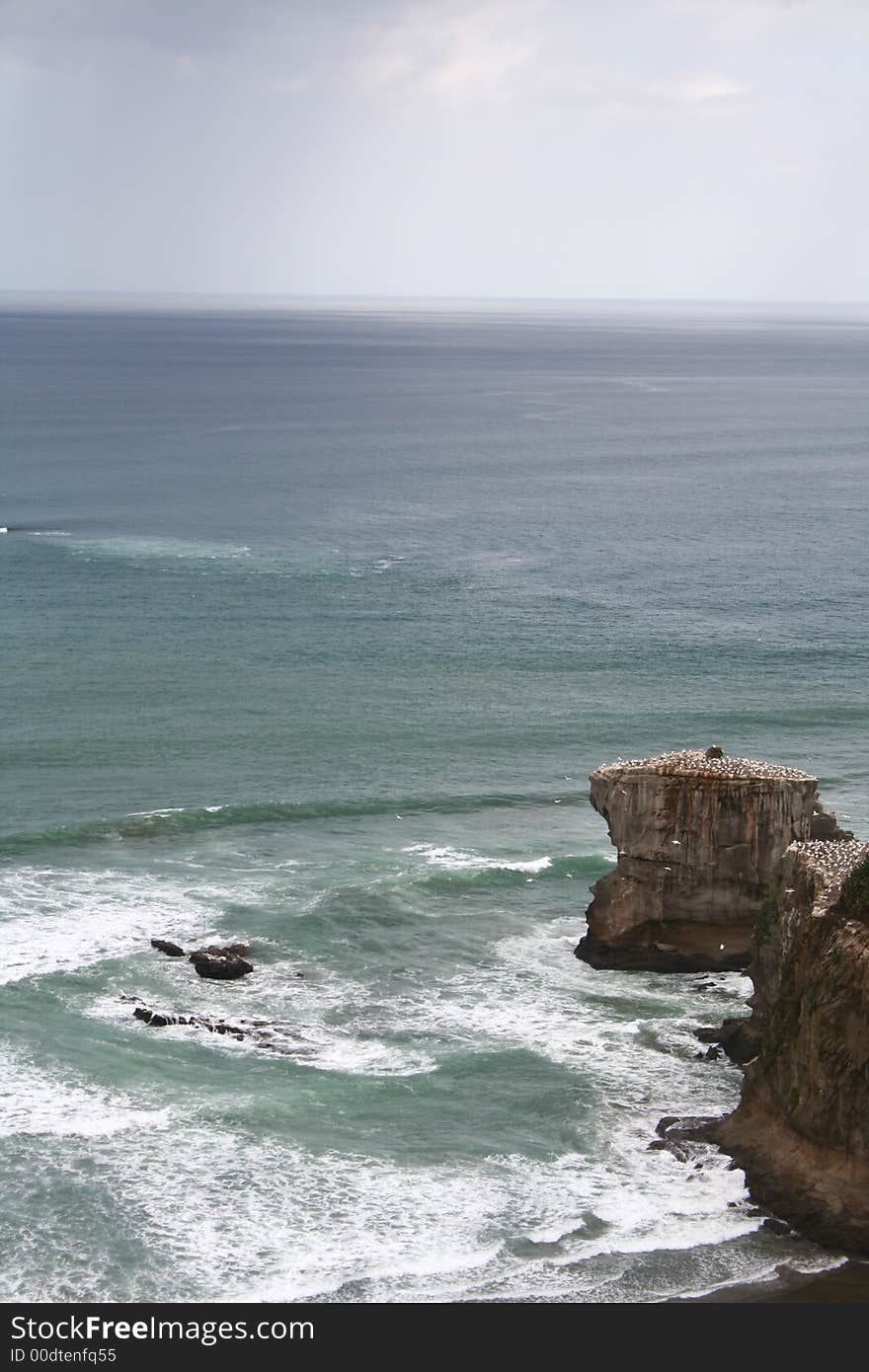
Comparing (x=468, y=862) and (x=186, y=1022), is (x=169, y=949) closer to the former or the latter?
(x=186, y=1022)

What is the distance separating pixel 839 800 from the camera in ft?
253

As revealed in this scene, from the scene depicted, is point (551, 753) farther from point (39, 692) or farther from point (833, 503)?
point (833, 503)

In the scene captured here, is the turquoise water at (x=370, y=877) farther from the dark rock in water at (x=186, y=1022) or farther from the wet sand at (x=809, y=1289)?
the wet sand at (x=809, y=1289)

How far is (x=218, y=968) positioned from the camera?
58.6m

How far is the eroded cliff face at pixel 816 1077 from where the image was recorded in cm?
4316

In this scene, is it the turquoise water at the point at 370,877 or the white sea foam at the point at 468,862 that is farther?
the white sea foam at the point at 468,862

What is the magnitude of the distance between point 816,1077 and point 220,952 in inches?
924

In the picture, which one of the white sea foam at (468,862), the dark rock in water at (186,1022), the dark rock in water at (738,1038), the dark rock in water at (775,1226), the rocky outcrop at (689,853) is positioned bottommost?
the dark rock in water at (775,1226)

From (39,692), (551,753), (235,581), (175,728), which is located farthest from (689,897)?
(235,581)

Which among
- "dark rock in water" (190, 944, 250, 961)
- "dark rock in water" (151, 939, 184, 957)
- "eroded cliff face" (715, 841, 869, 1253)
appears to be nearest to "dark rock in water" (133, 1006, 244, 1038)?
"dark rock in water" (190, 944, 250, 961)

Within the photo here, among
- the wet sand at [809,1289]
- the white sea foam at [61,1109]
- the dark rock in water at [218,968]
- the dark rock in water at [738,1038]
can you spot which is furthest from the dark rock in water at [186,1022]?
the wet sand at [809,1289]

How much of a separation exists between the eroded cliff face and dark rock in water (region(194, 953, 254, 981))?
61.8 ft

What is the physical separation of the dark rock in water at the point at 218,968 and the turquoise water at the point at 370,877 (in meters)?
0.92

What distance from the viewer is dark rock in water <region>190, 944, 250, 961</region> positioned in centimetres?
5938
